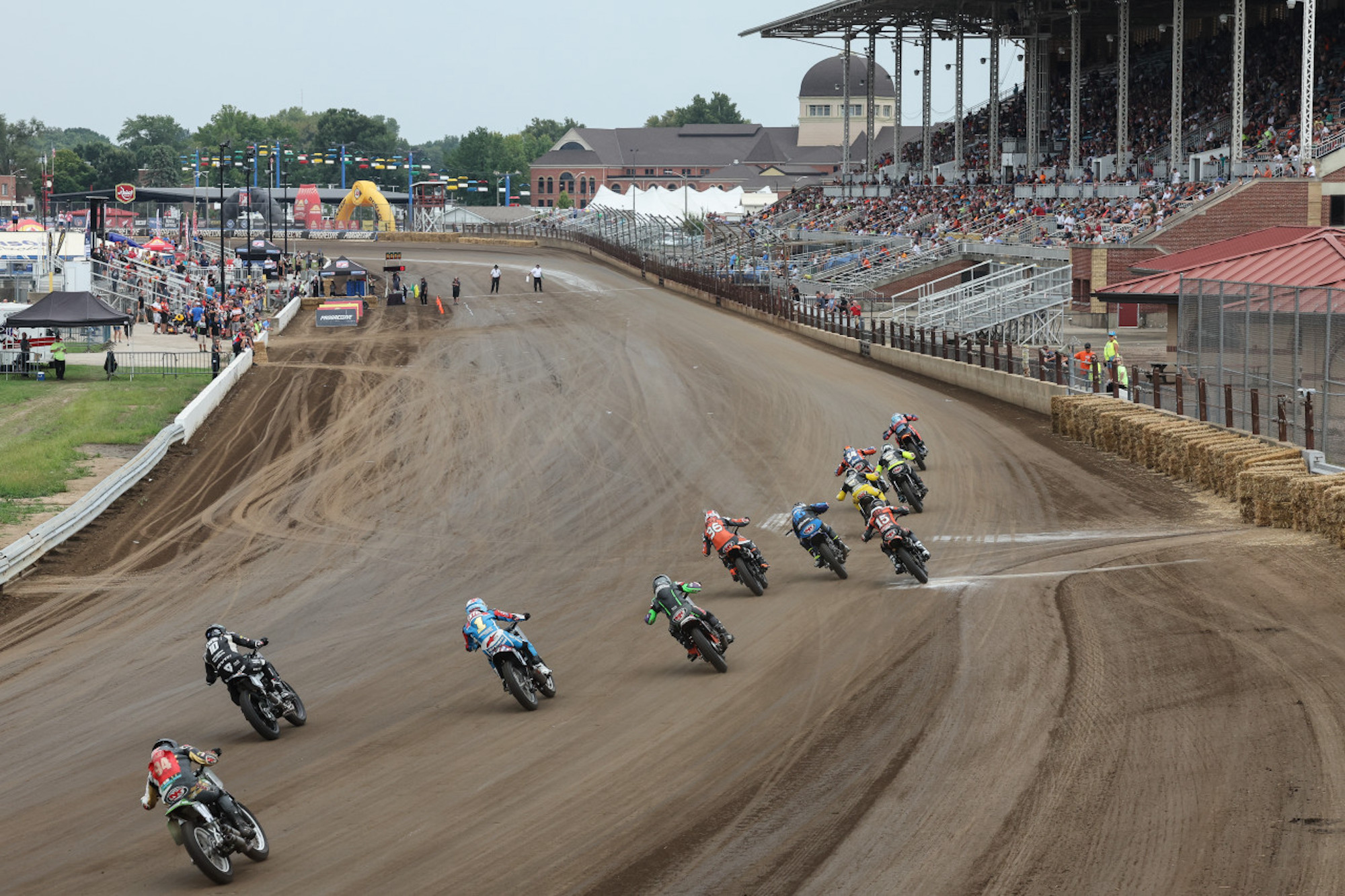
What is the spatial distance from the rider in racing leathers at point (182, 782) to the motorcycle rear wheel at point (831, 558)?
904cm

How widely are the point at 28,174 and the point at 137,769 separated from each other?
208m

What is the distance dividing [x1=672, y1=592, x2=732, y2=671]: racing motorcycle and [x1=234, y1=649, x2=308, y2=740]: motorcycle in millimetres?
3493

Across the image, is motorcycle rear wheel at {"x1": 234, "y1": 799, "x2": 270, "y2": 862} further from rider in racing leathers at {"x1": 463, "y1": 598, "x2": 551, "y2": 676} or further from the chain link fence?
the chain link fence

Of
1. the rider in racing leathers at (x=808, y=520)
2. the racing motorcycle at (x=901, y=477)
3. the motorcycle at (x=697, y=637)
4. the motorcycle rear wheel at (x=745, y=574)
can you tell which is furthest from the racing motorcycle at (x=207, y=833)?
the racing motorcycle at (x=901, y=477)

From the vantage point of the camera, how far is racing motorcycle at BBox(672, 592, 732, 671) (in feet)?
44.8

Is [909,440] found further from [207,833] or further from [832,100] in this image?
[832,100]

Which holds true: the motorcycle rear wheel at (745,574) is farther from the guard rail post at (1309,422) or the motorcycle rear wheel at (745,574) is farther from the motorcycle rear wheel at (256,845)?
the guard rail post at (1309,422)

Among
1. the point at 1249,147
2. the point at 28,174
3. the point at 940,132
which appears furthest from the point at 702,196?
the point at 28,174

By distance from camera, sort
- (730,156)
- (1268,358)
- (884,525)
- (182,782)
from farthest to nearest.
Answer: (730,156) < (1268,358) < (884,525) < (182,782)

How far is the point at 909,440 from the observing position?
25.1 m

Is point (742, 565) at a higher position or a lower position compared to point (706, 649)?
higher

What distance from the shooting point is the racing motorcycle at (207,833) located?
9289 mm

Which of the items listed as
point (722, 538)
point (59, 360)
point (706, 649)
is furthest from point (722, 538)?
point (59, 360)

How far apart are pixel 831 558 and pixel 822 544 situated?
0.19 metres
